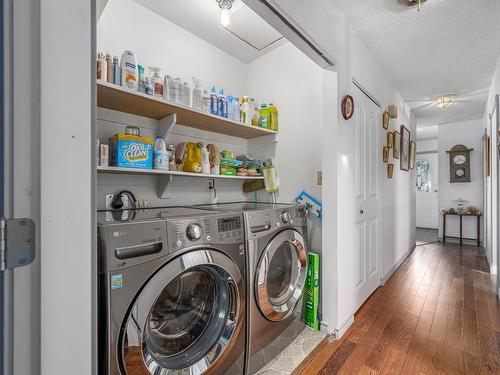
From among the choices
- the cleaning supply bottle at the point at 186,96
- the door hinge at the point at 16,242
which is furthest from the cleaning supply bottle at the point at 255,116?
the door hinge at the point at 16,242

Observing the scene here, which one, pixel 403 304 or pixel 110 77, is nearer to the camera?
pixel 110 77

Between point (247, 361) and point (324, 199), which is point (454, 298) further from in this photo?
point (247, 361)

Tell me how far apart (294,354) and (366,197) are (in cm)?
149

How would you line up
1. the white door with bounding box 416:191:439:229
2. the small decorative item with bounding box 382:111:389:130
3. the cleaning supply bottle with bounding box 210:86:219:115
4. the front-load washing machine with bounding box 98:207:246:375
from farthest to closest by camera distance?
the white door with bounding box 416:191:439:229 → the small decorative item with bounding box 382:111:389:130 → the cleaning supply bottle with bounding box 210:86:219:115 → the front-load washing machine with bounding box 98:207:246:375

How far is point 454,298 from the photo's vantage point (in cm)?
246

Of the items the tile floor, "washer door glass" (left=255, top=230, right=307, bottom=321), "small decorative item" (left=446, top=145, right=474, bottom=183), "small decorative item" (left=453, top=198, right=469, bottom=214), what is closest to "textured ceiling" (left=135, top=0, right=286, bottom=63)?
"washer door glass" (left=255, top=230, right=307, bottom=321)

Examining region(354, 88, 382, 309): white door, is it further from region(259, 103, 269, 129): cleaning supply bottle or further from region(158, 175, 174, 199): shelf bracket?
region(158, 175, 174, 199): shelf bracket

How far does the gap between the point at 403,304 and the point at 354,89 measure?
6.61ft

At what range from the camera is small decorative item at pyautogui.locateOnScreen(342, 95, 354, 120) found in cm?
188

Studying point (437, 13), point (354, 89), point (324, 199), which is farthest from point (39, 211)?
point (437, 13)

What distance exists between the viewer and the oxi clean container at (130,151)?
1.37 m

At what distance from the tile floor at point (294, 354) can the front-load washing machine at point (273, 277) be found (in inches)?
1.5

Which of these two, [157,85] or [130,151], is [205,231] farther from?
[157,85]

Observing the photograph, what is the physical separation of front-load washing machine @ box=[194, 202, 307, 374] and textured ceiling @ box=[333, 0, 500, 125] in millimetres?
1580
